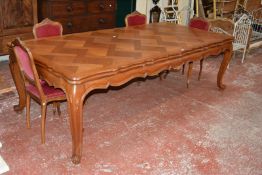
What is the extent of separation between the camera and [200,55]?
324 cm

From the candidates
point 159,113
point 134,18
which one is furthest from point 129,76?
point 134,18

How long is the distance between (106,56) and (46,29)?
0.96 metres

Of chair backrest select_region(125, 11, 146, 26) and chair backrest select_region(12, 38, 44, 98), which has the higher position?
chair backrest select_region(125, 11, 146, 26)

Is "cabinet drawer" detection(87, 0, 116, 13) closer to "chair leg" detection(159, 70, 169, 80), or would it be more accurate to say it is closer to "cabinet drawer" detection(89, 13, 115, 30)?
"cabinet drawer" detection(89, 13, 115, 30)

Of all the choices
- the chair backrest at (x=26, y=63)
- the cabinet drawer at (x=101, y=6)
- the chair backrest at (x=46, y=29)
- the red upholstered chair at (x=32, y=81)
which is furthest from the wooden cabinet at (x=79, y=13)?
the chair backrest at (x=26, y=63)

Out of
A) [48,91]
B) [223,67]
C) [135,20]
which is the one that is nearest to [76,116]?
[48,91]

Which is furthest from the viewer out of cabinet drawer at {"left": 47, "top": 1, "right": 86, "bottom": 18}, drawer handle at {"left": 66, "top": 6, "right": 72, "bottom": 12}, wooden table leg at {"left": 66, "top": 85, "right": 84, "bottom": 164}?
drawer handle at {"left": 66, "top": 6, "right": 72, "bottom": 12}

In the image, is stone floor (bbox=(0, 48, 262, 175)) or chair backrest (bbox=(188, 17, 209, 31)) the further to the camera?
chair backrest (bbox=(188, 17, 209, 31))

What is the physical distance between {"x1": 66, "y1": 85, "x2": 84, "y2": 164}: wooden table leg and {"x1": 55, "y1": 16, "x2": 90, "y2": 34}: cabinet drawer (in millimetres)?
2728

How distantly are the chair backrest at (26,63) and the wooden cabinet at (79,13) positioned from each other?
2225 mm

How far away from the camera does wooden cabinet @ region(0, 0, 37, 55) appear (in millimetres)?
4098

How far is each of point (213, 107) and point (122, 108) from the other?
3.58 ft

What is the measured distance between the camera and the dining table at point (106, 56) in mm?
2246

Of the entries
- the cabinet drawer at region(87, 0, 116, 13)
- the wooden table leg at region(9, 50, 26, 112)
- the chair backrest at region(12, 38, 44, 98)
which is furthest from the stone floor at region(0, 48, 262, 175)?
the cabinet drawer at region(87, 0, 116, 13)
